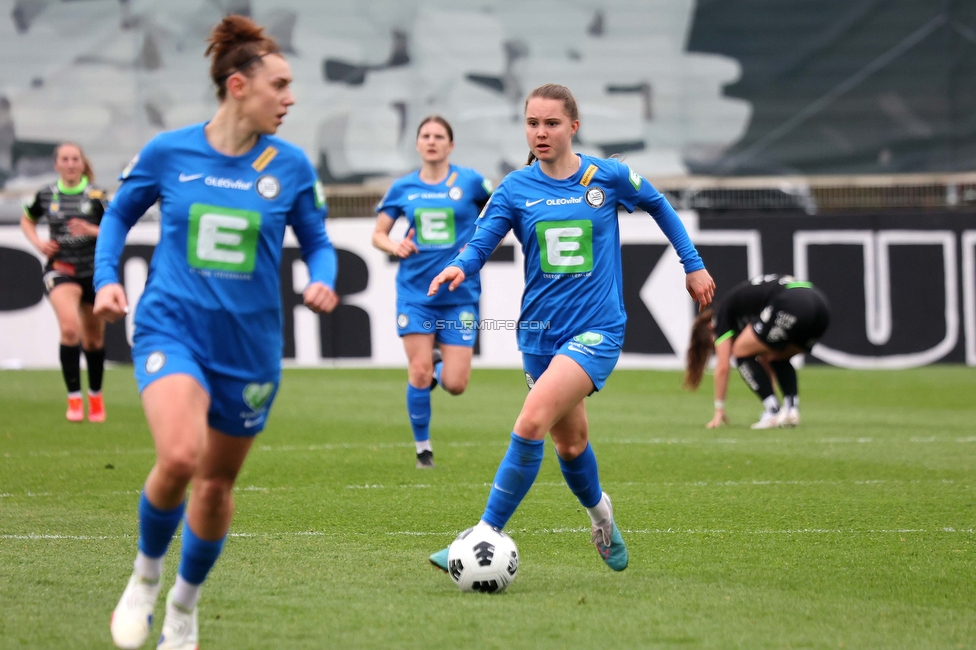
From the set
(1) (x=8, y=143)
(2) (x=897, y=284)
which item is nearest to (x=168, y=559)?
(2) (x=897, y=284)

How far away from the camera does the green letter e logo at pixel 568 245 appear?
216 inches

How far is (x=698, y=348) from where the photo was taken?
1248 cm

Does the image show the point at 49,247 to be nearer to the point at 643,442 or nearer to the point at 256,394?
the point at 643,442

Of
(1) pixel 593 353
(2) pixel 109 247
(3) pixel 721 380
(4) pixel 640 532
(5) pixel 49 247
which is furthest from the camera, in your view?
(3) pixel 721 380

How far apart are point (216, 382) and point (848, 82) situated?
665 inches

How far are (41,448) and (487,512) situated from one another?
557cm

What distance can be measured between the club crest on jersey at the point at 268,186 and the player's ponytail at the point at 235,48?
0.32 m

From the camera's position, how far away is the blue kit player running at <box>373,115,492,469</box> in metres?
8.95

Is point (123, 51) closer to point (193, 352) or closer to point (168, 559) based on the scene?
point (168, 559)

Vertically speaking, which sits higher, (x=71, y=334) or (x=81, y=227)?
(x=81, y=227)

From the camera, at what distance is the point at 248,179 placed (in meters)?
4.27

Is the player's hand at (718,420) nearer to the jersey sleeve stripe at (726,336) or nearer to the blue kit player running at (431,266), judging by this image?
the jersey sleeve stripe at (726,336)

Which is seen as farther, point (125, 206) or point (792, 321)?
point (792, 321)

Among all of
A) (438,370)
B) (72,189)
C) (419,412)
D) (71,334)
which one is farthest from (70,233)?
(419,412)
